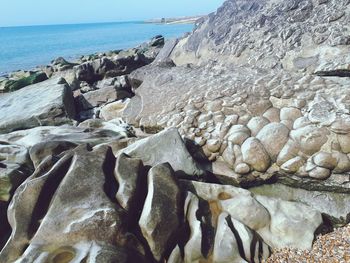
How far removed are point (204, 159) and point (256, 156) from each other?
632 millimetres

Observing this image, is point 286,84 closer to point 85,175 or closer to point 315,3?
point 315,3

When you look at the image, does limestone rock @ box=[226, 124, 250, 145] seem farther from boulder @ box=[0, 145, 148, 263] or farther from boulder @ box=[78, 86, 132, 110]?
boulder @ box=[78, 86, 132, 110]

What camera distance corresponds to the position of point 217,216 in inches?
133

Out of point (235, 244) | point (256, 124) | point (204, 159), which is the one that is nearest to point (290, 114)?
point (256, 124)

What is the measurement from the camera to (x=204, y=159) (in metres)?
4.33

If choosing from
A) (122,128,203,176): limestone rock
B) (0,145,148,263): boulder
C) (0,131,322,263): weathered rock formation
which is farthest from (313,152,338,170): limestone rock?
Result: (0,145,148,263): boulder

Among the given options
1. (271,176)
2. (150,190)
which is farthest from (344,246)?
(150,190)

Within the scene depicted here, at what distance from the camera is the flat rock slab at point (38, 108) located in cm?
577

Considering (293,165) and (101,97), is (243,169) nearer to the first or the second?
(293,165)

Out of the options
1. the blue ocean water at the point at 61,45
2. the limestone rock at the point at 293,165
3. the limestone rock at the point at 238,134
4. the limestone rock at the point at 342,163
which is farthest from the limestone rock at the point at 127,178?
the blue ocean water at the point at 61,45

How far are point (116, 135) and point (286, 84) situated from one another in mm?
2236

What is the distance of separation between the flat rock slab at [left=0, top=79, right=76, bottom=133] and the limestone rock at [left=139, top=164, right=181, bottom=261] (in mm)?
3022

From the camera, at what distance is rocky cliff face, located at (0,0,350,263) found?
3035mm

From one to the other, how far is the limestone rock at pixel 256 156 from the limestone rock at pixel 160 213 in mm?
973
